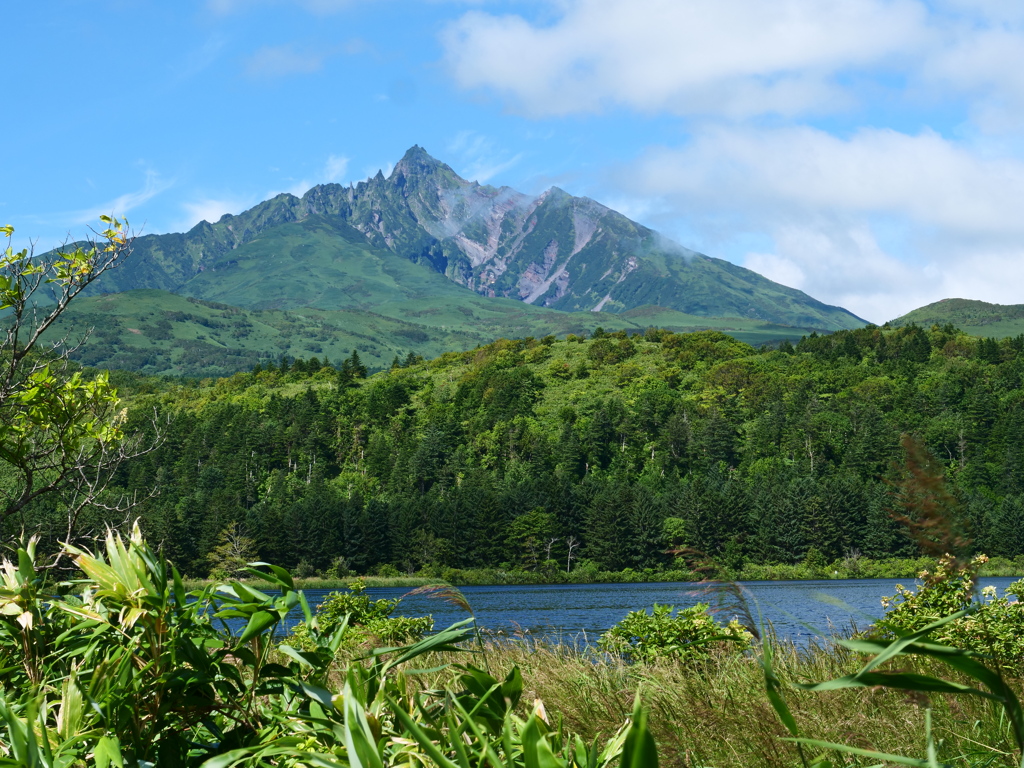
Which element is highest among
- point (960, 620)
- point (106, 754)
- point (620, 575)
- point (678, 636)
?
point (106, 754)

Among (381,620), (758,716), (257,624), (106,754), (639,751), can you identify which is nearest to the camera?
(639,751)

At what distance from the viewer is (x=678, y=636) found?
8930 mm

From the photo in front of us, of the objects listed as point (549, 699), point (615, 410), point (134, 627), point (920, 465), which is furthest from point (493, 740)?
point (615, 410)

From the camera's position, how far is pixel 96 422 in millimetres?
7242

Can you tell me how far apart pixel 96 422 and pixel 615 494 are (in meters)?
84.0

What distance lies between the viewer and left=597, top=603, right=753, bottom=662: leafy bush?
8359 mm

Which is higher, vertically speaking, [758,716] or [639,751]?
[639,751]

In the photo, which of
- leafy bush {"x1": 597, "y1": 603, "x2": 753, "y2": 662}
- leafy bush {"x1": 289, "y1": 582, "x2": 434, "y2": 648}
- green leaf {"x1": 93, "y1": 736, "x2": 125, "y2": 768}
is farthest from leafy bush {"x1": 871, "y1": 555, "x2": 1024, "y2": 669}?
green leaf {"x1": 93, "y1": 736, "x2": 125, "y2": 768}

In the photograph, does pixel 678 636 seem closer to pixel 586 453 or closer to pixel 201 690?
pixel 201 690

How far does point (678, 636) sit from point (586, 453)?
4029 inches

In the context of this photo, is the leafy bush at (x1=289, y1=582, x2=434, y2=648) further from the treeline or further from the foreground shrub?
the treeline

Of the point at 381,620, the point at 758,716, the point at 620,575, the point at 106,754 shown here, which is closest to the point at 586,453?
the point at 620,575

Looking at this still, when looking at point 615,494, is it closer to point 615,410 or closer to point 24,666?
point 615,410

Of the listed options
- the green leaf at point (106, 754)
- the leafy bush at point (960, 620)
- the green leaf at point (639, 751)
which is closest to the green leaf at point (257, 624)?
the green leaf at point (106, 754)
